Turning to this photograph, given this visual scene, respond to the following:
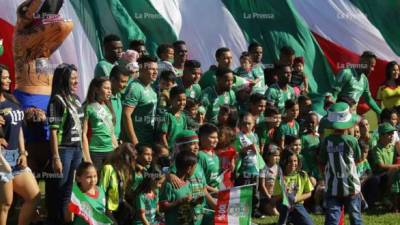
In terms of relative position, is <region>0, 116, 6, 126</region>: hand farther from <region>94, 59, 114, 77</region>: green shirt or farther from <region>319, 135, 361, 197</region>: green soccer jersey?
<region>319, 135, 361, 197</region>: green soccer jersey

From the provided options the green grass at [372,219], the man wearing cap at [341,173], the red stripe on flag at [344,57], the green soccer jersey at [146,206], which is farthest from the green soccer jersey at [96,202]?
the red stripe on flag at [344,57]

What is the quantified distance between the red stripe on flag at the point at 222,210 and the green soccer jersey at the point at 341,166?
1.21 meters

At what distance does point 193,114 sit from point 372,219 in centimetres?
222

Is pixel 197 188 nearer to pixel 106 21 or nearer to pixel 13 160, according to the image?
pixel 13 160

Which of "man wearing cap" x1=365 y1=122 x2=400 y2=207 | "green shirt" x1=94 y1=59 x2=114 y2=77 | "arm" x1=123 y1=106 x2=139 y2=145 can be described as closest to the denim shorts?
"arm" x1=123 y1=106 x2=139 y2=145

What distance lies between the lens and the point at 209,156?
973 centimetres

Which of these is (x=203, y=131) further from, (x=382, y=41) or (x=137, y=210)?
(x=382, y=41)

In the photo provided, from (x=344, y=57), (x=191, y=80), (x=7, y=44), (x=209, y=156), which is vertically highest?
→ (x=344, y=57)

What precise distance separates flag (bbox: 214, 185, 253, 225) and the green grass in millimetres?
1840

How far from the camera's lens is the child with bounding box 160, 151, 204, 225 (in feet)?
29.7

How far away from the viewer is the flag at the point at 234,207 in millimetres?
8734

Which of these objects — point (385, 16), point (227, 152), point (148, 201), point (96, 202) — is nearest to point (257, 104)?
point (227, 152)

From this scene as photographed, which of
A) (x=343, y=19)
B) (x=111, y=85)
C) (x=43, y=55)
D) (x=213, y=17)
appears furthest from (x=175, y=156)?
(x=343, y=19)

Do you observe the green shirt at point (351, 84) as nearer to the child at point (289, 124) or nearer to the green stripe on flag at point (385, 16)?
the child at point (289, 124)
